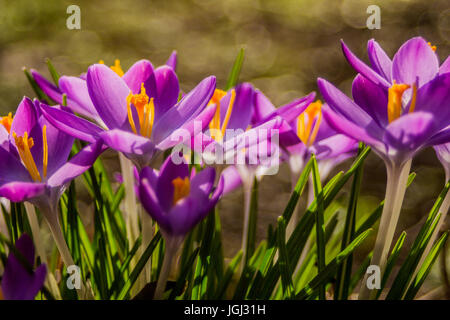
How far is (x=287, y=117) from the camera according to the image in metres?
0.38

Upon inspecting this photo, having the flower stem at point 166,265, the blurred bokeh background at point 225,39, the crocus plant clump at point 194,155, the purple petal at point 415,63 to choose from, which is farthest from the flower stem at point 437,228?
the blurred bokeh background at point 225,39

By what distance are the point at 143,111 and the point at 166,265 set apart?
111 mm

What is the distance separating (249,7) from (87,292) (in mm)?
1606

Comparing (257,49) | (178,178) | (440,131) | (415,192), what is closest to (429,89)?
(440,131)

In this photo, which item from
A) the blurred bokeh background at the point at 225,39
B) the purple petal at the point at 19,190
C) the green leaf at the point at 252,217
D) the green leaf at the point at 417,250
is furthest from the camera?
the blurred bokeh background at the point at 225,39

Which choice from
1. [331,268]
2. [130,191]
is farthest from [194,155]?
[331,268]

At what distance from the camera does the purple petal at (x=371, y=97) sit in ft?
1.13

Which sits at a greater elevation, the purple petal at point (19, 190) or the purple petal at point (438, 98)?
the purple petal at point (438, 98)

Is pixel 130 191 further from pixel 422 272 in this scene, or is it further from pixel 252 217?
pixel 422 272

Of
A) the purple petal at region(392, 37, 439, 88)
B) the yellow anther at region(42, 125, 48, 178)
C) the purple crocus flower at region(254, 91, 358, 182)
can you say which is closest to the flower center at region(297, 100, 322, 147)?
the purple crocus flower at region(254, 91, 358, 182)

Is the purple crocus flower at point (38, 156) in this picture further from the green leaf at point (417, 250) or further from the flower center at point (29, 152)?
the green leaf at point (417, 250)

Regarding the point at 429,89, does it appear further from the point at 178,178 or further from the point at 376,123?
the point at 178,178

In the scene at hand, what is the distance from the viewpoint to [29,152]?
321mm

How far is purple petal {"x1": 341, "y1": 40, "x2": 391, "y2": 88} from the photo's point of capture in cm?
32
